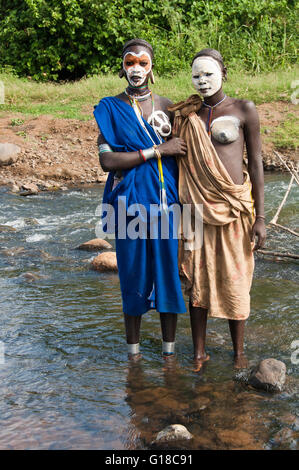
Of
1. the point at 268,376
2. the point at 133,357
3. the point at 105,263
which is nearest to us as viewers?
the point at 268,376

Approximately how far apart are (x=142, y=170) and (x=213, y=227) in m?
0.51

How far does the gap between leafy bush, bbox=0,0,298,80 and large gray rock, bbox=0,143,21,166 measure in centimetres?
481

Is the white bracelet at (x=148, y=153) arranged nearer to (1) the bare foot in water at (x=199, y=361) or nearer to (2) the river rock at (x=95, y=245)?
(1) the bare foot in water at (x=199, y=361)

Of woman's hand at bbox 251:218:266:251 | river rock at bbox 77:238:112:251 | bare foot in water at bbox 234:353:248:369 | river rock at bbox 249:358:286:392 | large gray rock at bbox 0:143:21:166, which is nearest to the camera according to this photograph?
river rock at bbox 249:358:286:392

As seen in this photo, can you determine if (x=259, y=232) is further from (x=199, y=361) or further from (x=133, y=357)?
(x=133, y=357)

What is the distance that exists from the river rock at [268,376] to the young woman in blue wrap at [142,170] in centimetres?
53

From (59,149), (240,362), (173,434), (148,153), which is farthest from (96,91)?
(173,434)

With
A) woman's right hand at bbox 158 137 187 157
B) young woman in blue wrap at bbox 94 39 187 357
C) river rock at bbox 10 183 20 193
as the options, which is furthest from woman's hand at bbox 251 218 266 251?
river rock at bbox 10 183 20 193

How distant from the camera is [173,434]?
280cm

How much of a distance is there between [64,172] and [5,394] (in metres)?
6.85

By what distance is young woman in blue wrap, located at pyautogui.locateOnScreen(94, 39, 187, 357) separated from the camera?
339 cm

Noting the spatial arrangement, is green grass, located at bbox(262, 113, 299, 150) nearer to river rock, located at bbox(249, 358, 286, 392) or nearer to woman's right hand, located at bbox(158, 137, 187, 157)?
woman's right hand, located at bbox(158, 137, 187, 157)
